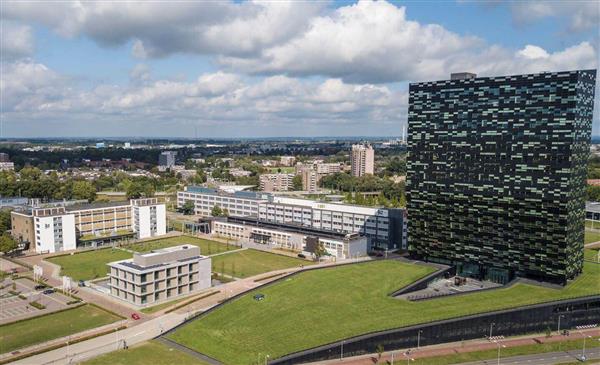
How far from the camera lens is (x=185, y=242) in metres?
148

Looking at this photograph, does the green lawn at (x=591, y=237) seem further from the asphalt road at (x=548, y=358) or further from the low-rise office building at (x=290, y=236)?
the asphalt road at (x=548, y=358)

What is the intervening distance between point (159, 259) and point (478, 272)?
68146mm

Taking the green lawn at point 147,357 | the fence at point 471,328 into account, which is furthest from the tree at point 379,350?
the green lawn at point 147,357

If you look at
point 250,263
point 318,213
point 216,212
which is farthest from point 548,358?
point 216,212

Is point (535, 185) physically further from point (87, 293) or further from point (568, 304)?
point (87, 293)

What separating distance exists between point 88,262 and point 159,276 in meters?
39.7

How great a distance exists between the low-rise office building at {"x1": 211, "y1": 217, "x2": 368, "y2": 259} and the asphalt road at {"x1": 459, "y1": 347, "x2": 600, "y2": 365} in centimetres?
5913

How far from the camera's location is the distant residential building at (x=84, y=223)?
13375 centimetres

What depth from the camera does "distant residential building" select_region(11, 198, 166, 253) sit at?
134 metres

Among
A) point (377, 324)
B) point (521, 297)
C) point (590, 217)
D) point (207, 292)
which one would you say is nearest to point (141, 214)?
point (207, 292)

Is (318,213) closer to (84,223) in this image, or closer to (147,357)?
(84,223)

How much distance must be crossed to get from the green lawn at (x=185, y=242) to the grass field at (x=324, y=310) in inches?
1818

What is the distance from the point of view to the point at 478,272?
103562mm

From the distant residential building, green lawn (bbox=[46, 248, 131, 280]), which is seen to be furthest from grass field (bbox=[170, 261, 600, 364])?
the distant residential building
